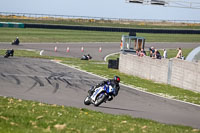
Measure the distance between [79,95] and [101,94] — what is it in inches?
159

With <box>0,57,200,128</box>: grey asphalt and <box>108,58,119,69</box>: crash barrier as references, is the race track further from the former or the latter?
<box>108,58,119,69</box>: crash barrier

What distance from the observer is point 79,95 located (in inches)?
802

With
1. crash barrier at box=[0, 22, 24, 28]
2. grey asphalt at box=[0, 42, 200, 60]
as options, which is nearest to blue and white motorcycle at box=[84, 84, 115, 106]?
grey asphalt at box=[0, 42, 200, 60]

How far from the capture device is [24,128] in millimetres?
8617

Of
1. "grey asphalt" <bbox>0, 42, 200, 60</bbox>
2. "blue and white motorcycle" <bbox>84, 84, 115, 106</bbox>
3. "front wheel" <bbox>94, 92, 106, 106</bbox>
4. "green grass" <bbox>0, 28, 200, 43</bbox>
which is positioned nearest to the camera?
"blue and white motorcycle" <bbox>84, 84, 115, 106</bbox>

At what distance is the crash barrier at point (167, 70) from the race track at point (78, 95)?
11.4 feet

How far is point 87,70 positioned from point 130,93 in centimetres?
1101

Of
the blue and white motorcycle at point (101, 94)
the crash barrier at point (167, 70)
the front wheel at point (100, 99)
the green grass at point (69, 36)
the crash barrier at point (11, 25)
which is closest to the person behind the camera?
the blue and white motorcycle at point (101, 94)

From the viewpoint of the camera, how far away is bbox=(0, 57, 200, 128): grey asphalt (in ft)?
52.7

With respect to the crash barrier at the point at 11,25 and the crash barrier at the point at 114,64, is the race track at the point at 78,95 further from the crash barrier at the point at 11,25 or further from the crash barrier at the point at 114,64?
the crash barrier at the point at 11,25

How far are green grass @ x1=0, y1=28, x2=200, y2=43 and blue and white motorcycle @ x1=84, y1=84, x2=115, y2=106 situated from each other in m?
46.4

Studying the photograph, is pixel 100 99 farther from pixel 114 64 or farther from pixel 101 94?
pixel 114 64

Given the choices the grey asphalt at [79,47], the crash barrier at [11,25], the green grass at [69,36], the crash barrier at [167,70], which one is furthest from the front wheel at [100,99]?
the crash barrier at [11,25]

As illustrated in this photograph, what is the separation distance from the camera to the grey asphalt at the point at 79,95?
1606 centimetres
